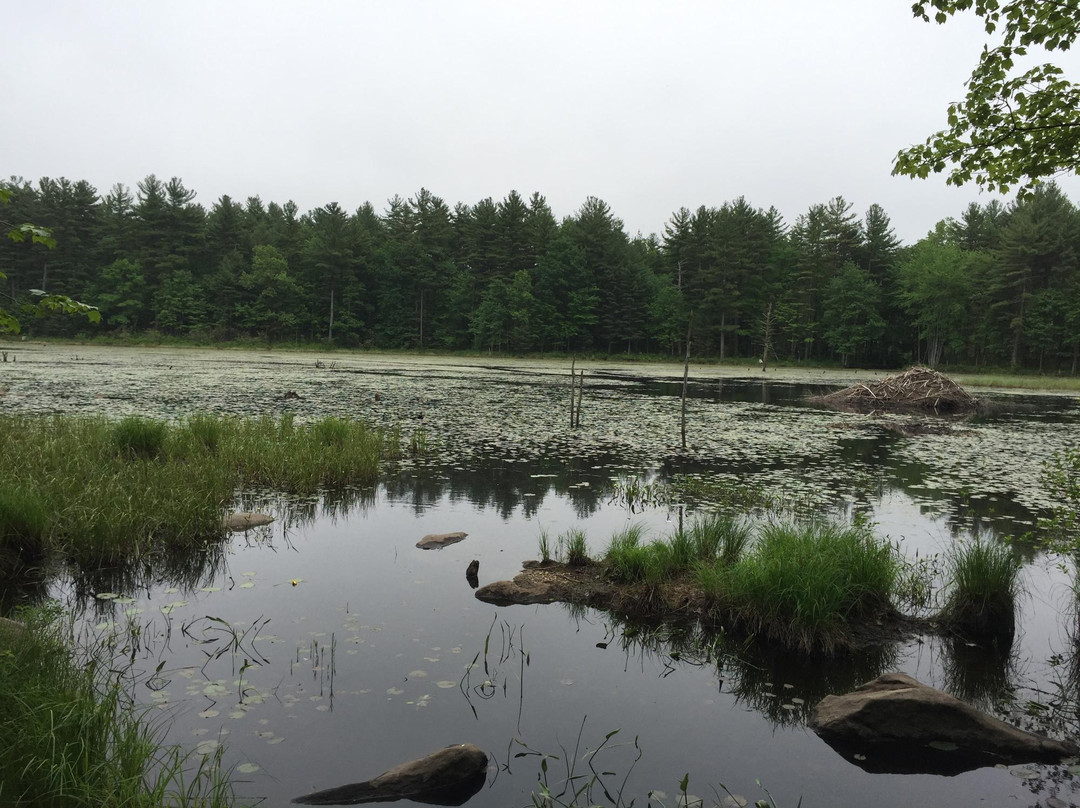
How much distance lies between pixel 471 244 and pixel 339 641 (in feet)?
223

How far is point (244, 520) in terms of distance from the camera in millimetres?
8234

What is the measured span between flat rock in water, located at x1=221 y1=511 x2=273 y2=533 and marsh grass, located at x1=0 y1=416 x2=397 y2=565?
21 centimetres

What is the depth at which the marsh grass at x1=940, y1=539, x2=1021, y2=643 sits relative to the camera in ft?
18.9

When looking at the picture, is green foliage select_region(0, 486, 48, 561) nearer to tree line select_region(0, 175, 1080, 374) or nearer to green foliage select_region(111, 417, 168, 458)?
green foliage select_region(111, 417, 168, 458)

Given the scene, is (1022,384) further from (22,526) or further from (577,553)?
(22,526)

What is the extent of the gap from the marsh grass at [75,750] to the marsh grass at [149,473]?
3094 mm

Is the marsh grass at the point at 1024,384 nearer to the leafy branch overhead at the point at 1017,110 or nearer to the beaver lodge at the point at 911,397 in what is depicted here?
the beaver lodge at the point at 911,397

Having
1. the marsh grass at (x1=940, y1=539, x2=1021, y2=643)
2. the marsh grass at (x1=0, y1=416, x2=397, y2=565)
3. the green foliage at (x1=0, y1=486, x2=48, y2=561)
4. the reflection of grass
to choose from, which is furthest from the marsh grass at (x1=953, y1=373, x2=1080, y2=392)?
the green foliage at (x1=0, y1=486, x2=48, y2=561)

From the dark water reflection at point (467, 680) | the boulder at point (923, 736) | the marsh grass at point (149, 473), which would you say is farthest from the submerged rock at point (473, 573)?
the boulder at point (923, 736)

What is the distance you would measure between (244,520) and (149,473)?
4.81 ft

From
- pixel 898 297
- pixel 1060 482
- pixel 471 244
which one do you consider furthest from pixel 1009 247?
pixel 1060 482

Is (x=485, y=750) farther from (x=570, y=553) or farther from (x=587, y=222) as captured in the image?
(x=587, y=222)

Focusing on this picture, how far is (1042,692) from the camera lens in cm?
483

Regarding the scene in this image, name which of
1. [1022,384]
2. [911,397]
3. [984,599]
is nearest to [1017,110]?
[984,599]
